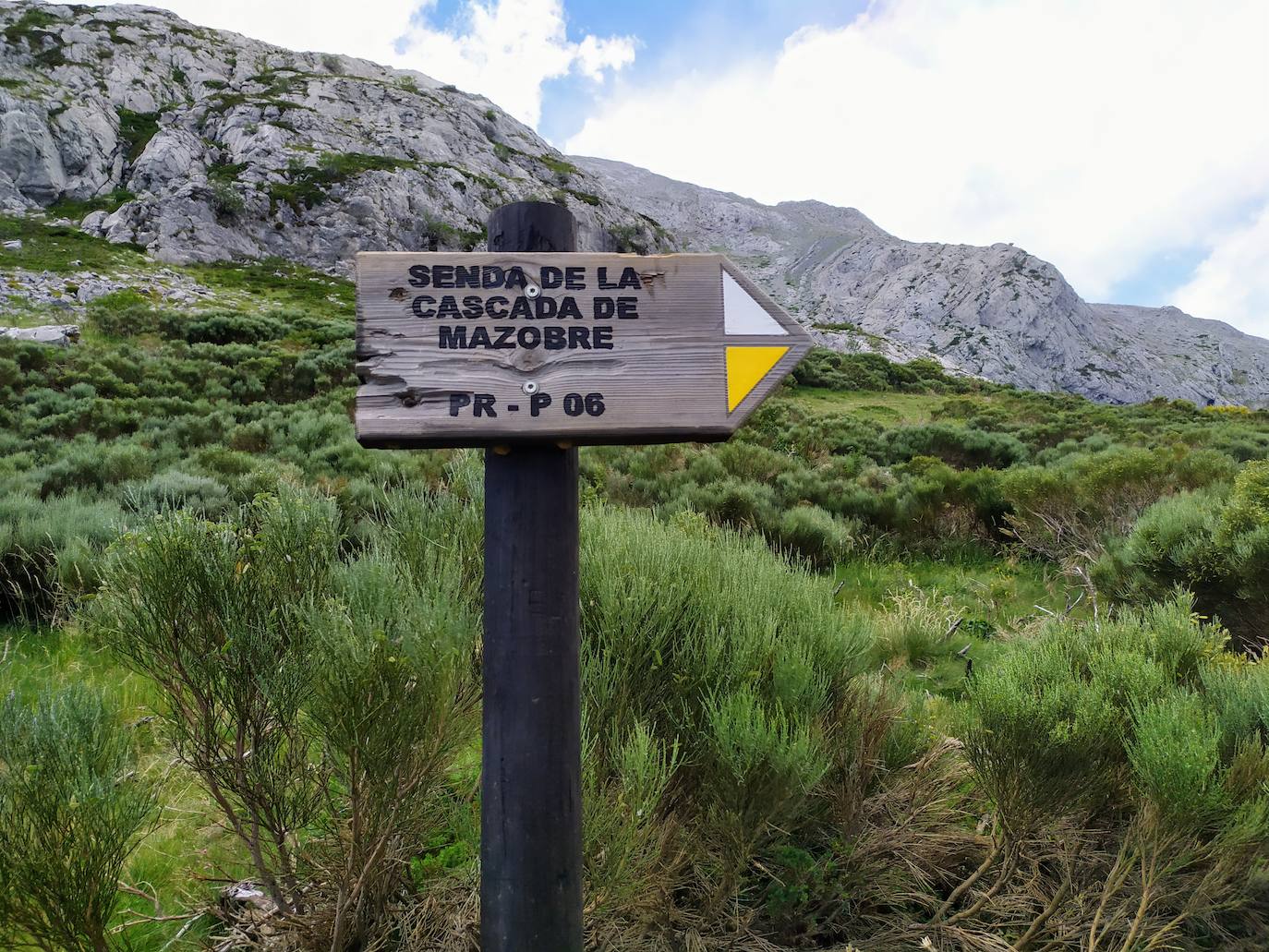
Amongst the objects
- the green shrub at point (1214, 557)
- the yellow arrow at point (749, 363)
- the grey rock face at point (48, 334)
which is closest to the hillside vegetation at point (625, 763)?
the green shrub at point (1214, 557)

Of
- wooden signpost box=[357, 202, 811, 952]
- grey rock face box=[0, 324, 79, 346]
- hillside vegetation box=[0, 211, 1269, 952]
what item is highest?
grey rock face box=[0, 324, 79, 346]

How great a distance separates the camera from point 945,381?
97.1 feet

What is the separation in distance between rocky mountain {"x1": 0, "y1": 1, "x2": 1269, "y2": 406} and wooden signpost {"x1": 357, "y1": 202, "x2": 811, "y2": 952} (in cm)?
4614

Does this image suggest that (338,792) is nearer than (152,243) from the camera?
Yes

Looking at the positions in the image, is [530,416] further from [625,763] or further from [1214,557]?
[1214,557]

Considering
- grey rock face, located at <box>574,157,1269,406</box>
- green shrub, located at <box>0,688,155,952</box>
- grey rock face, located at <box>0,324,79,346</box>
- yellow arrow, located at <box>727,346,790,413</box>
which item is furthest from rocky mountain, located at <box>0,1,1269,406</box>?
yellow arrow, located at <box>727,346,790,413</box>

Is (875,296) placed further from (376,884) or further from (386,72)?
(376,884)

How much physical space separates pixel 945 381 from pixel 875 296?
90.6m

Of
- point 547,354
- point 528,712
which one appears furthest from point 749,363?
point 528,712

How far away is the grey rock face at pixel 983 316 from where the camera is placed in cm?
9400

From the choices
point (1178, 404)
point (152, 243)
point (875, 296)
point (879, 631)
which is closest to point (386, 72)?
point (152, 243)

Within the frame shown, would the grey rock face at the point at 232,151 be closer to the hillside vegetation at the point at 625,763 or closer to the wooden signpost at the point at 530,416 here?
the hillside vegetation at the point at 625,763

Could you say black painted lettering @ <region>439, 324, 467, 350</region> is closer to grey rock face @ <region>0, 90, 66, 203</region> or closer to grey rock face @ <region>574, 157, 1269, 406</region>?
grey rock face @ <region>0, 90, 66, 203</region>

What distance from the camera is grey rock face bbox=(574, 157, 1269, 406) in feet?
308
